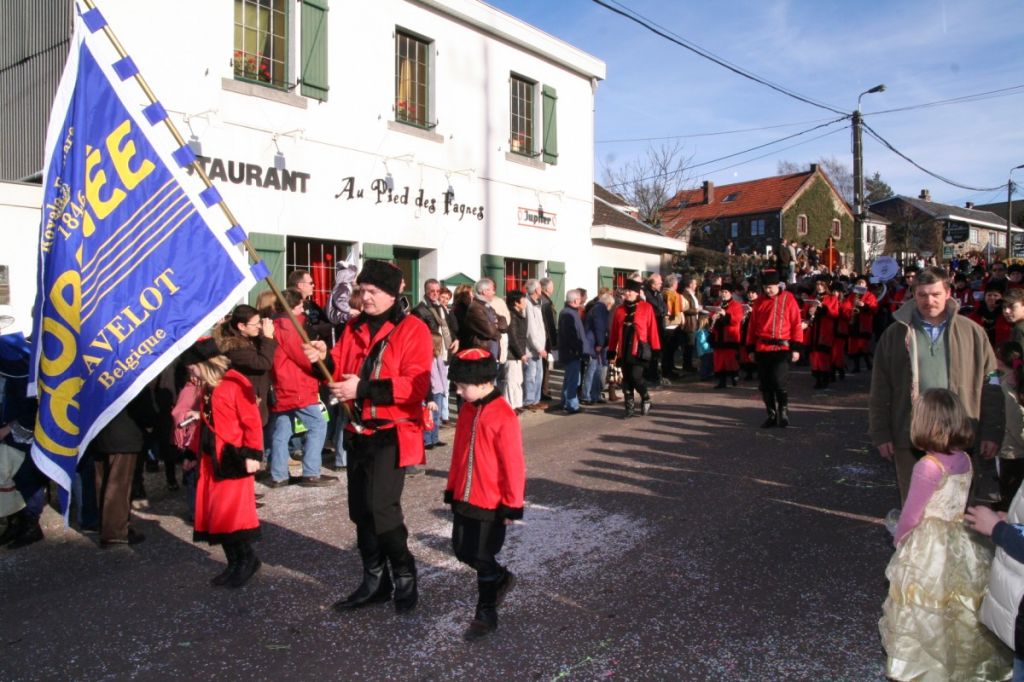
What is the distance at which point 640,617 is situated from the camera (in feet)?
13.3

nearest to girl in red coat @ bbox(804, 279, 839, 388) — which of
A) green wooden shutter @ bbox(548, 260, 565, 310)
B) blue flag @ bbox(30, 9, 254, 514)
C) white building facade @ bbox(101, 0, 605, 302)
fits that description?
green wooden shutter @ bbox(548, 260, 565, 310)

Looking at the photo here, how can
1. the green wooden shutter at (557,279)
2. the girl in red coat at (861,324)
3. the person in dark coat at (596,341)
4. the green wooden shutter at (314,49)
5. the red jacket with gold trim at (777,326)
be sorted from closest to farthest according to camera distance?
1. the red jacket with gold trim at (777,326)
2. the green wooden shutter at (314,49)
3. the person in dark coat at (596,341)
4. the girl in red coat at (861,324)
5. the green wooden shutter at (557,279)

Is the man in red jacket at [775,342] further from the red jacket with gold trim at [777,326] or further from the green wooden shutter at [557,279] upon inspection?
the green wooden shutter at [557,279]

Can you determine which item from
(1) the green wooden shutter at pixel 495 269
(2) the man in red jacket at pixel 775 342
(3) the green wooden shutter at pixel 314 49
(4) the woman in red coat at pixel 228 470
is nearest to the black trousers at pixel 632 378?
(2) the man in red jacket at pixel 775 342

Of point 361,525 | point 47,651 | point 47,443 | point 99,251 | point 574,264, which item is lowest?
point 47,651

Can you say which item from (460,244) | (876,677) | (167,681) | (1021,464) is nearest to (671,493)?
(1021,464)

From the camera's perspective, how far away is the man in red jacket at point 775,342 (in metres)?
9.02

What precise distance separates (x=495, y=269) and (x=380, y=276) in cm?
1034

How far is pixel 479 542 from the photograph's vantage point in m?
3.89

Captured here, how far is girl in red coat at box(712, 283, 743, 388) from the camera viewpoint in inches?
505

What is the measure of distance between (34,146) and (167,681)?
29.9 ft

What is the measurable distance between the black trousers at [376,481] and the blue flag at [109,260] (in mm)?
1017

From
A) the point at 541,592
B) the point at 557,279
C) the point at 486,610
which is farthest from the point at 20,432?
the point at 557,279

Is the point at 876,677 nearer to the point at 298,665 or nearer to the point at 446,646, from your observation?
the point at 446,646
